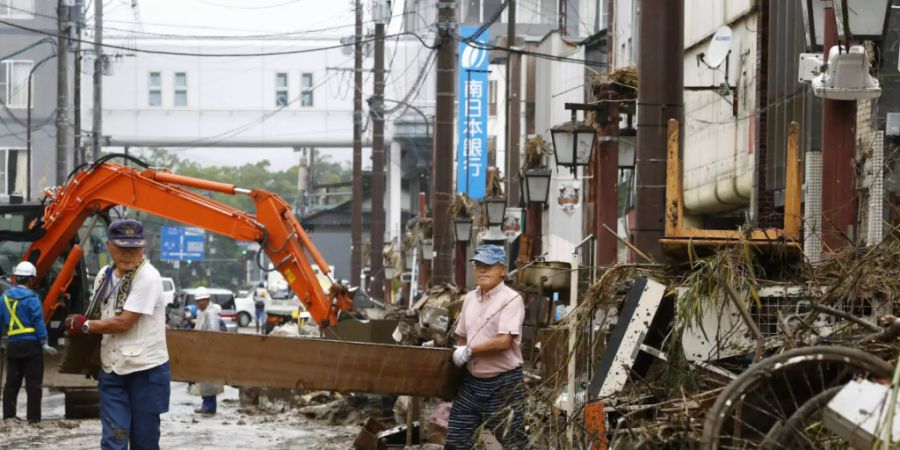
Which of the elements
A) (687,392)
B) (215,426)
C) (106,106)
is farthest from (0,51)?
(687,392)

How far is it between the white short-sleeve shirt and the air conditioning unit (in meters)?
5.04

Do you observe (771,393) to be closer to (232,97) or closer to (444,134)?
(444,134)

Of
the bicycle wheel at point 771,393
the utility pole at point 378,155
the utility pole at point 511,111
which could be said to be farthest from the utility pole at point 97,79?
the bicycle wheel at point 771,393

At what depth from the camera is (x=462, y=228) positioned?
32.5 m

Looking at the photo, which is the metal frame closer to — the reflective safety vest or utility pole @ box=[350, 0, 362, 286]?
the reflective safety vest

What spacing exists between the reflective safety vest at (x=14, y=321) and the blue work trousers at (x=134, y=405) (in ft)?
26.6

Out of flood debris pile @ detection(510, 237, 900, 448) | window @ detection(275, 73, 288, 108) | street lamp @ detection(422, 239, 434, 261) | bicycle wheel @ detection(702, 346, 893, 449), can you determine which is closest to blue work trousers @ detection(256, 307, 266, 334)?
window @ detection(275, 73, 288, 108)

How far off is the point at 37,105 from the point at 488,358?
52.7 m

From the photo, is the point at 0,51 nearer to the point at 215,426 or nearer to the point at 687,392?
the point at 215,426

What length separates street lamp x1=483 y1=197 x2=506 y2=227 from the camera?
95.8 feet

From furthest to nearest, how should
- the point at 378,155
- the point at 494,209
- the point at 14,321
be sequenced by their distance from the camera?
the point at 378,155
the point at 494,209
the point at 14,321

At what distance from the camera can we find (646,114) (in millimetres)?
13430

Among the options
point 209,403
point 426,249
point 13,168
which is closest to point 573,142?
point 209,403

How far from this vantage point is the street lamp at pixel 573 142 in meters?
21.1
